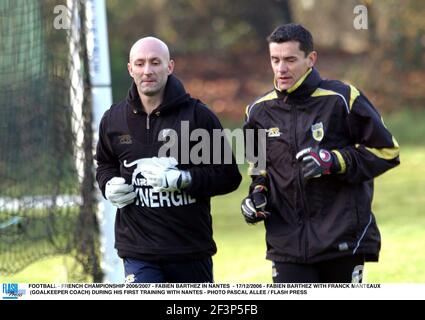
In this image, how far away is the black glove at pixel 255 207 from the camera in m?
5.46

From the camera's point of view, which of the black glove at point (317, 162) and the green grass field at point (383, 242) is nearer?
the black glove at point (317, 162)

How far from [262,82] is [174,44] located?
401 centimetres

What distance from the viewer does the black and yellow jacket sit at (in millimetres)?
5406

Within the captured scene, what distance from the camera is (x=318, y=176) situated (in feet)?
17.6

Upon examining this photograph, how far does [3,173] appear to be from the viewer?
10273mm

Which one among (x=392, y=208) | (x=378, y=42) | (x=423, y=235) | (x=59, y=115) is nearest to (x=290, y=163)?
(x=59, y=115)

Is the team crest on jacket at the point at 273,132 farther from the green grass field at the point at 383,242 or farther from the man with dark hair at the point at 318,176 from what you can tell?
the green grass field at the point at 383,242

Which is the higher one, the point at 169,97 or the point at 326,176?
the point at 169,97

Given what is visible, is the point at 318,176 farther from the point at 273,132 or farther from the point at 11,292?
the point at 11,292

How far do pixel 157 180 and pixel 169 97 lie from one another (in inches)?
19.2

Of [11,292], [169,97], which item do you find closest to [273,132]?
[169,97]

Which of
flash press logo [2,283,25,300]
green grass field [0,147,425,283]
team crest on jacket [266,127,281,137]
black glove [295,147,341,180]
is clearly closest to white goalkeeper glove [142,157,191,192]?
team crest on jacket [266,127,281,137]

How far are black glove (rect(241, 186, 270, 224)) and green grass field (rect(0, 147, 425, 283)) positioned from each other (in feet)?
10.1

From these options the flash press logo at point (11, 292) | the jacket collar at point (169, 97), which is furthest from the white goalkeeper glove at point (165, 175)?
the flash press logo at point (11, 292)
